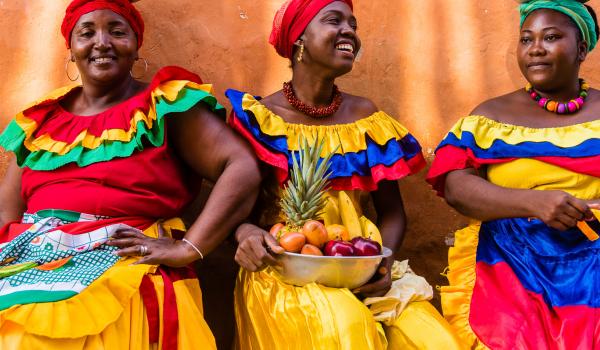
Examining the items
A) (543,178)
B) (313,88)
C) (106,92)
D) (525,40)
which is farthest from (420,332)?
(106,92)

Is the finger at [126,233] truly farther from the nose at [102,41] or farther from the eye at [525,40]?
the eye at [525,40]

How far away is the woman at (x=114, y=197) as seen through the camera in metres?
3.17

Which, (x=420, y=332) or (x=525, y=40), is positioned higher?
(x=525, y=40)

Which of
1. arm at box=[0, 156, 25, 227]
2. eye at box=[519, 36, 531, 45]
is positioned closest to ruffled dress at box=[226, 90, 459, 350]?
eye at box=[519, 36, 531, 45]

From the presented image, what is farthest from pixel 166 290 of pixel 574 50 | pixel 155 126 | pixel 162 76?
pixel 574 50

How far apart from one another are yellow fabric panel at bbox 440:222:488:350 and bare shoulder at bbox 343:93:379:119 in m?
0.74

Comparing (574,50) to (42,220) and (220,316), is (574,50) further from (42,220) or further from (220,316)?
(42,220)

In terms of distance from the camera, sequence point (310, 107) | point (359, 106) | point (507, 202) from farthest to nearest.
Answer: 1. point (359, 106)
2. point (310, 107)
3. point (507, 202)

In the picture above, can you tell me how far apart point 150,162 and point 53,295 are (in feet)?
2.67

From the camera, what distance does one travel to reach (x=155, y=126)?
3.69 metres

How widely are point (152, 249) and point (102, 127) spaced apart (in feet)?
2.12

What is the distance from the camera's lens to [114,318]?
312 centimetres

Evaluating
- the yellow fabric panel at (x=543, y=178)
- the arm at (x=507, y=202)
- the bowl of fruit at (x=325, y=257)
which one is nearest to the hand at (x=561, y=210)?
the arm at (x=507, y=202)

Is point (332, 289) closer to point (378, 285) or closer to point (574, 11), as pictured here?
point (378, 285)
